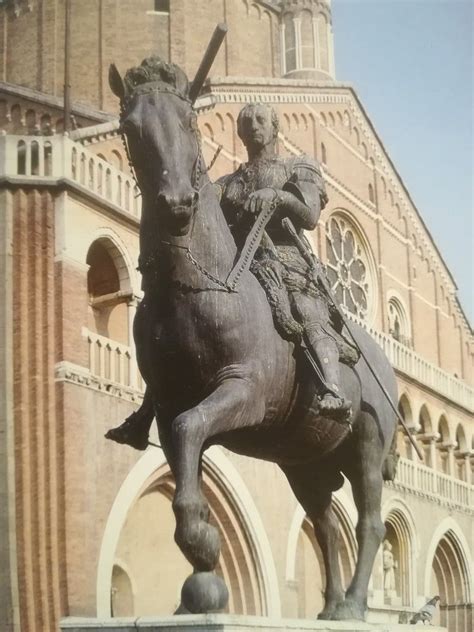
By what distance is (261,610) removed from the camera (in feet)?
66.3

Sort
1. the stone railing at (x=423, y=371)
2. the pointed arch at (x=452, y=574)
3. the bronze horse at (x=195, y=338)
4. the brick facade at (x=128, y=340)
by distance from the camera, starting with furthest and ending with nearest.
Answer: the pointed arch at (x=452, y=574), the stone railing at (x=423, y=371), the brick facade at (x=128, y=340), the bronze horse at (x=195, y=338)

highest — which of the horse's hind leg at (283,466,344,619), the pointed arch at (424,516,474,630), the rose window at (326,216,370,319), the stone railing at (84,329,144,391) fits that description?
the rose window at (326,216,370,319)

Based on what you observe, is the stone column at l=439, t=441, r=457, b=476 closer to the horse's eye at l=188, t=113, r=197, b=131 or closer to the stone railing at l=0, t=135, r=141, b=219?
the stone railing at l=0, t=135, r=141, b=219

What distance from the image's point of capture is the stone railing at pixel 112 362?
56.4 feet

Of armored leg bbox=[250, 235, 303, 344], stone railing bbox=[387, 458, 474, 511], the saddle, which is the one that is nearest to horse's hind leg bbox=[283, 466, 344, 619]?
the saddle

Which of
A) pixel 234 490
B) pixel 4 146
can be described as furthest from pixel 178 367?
pixel 234 490

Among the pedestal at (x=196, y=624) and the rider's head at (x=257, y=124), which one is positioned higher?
the rider's head at (x=257, y=124)

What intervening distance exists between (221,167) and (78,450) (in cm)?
895

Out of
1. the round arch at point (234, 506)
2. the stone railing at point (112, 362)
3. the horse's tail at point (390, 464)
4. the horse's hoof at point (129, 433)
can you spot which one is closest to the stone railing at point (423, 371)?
the round arch at point (234, 506)

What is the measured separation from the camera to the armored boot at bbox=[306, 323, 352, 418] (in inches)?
228

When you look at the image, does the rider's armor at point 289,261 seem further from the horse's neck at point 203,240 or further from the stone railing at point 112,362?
the stone railing at point 112,362

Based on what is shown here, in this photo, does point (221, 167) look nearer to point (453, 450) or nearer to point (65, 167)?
point (65, 167)

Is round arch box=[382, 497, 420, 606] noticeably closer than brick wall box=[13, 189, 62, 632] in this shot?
No

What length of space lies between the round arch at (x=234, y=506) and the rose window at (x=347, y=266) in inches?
343
